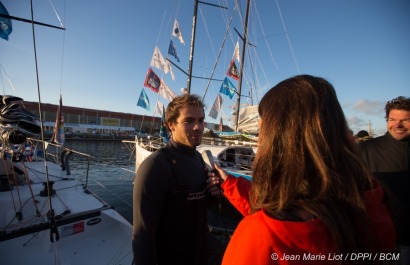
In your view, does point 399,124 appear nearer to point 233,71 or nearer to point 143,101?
point 143,101

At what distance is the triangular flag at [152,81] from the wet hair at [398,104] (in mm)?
14684

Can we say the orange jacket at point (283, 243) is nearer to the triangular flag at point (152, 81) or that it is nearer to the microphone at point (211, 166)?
the microphone at point (211, 166)

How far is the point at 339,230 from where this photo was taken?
0.75 metres

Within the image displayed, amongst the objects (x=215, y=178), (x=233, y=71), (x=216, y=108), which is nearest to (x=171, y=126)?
(x=215, y=178)

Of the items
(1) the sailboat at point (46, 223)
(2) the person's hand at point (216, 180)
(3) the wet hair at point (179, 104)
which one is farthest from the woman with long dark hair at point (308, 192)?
(1) the sailboat at point (46, 223)

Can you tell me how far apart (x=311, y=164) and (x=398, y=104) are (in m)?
2.85

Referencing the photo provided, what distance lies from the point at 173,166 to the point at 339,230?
1.36 metres

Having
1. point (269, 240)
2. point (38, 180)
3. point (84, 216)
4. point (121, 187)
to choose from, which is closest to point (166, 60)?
point (121, 187)

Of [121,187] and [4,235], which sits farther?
[121,187]

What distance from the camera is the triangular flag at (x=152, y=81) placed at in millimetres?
15354

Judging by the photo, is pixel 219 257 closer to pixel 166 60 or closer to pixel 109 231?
pixel 109 231

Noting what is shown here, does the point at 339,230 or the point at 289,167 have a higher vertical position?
the point at 289,167

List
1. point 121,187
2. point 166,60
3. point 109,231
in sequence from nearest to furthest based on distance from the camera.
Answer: point 109,231 < point 121,187 < point 166,60

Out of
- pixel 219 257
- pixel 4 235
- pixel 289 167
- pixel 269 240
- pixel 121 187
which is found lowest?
pixel 121 187
